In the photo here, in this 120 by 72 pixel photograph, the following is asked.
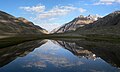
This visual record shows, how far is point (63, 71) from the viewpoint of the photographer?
30203mm

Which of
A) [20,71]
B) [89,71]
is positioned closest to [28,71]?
[20,71]

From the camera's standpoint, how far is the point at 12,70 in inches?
1233

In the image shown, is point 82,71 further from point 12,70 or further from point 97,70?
point 12,70

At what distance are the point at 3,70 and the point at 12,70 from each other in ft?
3.76

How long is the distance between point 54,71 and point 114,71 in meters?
7.49

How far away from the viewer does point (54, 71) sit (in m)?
30.2

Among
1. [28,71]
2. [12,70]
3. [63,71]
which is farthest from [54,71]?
[12,70]

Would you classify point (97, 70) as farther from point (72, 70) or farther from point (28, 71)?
point (28, 71)

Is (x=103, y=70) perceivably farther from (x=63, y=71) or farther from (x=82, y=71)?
(x=63, y=71)

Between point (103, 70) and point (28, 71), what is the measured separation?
968 cm

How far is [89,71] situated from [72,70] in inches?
88.8

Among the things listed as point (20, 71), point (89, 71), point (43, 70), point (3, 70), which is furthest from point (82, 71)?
point (3, 70)

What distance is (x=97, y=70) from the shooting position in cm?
3130

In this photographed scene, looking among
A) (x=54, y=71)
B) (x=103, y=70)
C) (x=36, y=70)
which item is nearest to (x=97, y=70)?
(x=103, y=70)
